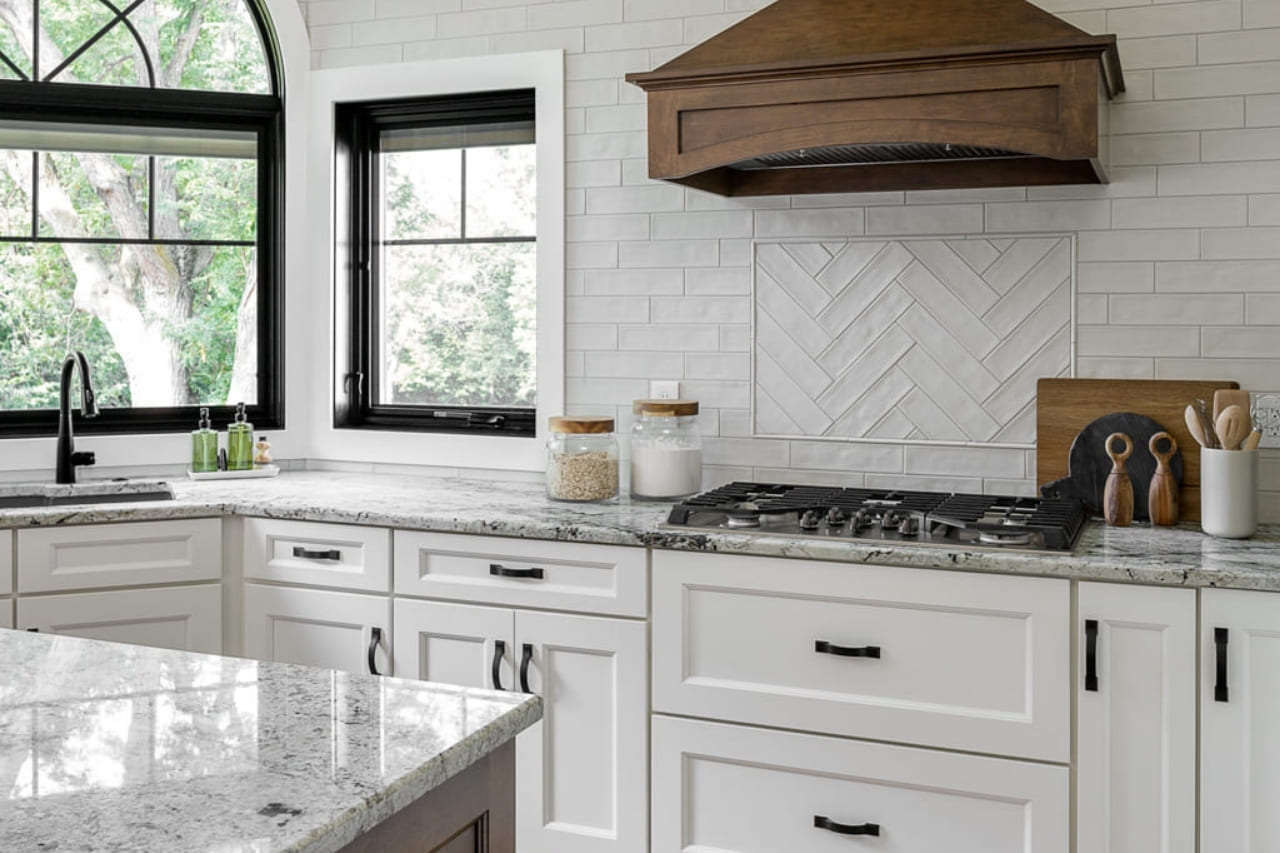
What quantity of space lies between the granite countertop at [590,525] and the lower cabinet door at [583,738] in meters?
0.23

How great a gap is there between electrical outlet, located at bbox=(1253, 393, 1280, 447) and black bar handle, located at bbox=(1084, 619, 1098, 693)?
850 mm

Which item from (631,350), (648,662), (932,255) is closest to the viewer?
(648,662)

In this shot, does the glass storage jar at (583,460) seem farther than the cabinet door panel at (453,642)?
Yes

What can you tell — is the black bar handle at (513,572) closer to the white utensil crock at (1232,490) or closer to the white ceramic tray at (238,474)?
the white ceramic tray at (238,474)

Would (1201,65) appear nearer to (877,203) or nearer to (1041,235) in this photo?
(1041,235)

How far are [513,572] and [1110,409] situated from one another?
147 centimetres

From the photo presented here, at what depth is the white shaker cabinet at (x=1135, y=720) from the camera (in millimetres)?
2279

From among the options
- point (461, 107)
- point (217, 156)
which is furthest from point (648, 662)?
point (217, 156)

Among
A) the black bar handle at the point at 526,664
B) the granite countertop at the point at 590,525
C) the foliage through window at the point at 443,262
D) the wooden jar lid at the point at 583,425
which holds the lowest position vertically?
the black bar handle at the point at 526,664

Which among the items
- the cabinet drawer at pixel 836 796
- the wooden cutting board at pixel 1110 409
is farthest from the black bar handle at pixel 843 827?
the wooden cutting board at pixel 1110 409

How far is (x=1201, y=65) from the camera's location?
289 centimetres

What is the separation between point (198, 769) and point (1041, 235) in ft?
8.24

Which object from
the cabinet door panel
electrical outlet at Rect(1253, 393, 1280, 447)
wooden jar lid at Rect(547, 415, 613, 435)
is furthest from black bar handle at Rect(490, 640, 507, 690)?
electrical outlet at Rect(1253, 393, 1280, 447)

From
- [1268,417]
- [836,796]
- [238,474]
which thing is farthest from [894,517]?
[238,474]
